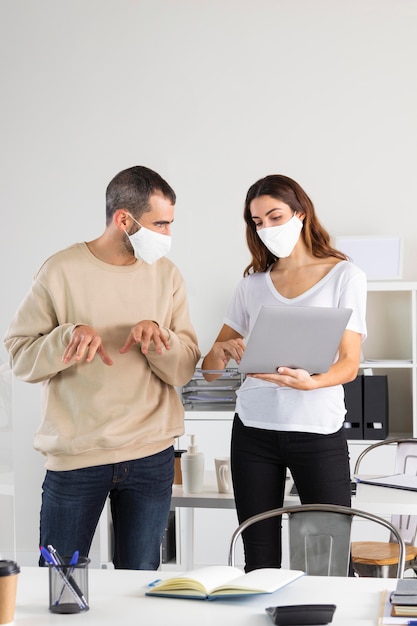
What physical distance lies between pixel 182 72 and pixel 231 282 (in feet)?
4.17

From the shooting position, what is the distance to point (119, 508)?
2258 millimetres

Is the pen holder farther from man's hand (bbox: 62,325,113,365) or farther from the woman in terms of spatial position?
the woman

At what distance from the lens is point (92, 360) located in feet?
7.42

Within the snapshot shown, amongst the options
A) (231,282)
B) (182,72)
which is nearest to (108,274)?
(231,282)

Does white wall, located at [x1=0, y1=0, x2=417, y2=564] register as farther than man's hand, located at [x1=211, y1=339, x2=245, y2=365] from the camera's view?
Yes

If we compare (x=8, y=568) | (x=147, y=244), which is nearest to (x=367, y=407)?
(x=147, y=244)

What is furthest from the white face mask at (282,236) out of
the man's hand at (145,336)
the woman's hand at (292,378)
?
the man's hand at (145,336)

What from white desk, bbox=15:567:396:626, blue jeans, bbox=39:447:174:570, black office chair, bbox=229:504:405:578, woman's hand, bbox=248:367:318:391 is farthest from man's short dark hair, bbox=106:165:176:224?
white desk, bbox=15:567:396:626

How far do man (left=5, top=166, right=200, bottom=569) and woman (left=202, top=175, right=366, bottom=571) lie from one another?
23cm

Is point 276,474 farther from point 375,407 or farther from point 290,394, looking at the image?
point 375,407

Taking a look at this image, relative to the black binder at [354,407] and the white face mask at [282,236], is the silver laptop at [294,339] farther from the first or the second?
the black binder at [354,407]

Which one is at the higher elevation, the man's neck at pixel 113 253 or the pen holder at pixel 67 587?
the man's neck at pixel 113 253

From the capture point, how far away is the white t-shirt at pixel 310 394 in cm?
240

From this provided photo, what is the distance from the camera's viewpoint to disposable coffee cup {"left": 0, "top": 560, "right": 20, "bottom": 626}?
1.44m
